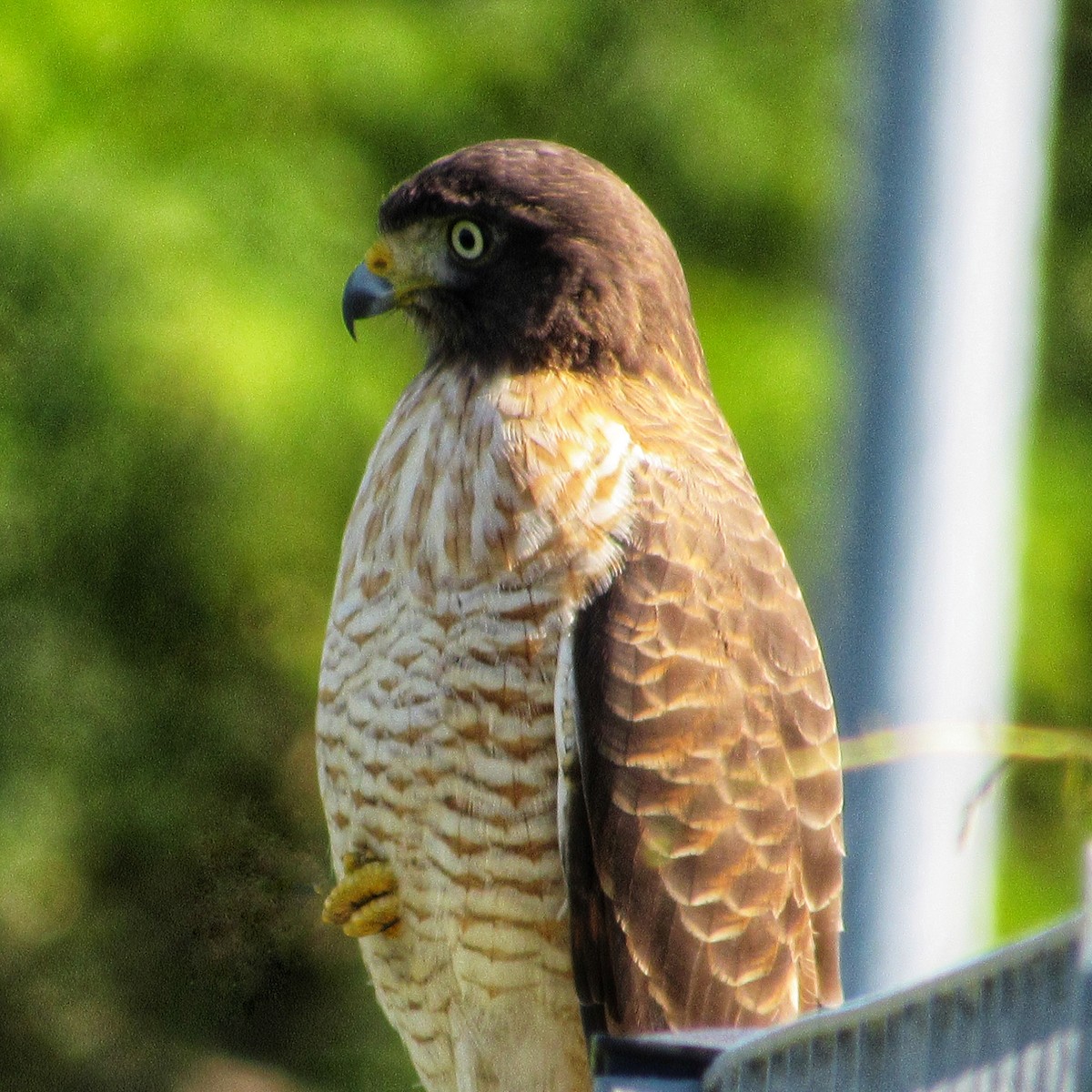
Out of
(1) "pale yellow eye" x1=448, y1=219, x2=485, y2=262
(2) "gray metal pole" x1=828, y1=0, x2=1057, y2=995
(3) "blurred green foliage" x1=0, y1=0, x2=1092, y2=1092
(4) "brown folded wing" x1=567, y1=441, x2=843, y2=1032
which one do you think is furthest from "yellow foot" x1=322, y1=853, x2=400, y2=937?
(3) "blurred green foliage" x1=0, y1=0, x2=1092, y2=1092

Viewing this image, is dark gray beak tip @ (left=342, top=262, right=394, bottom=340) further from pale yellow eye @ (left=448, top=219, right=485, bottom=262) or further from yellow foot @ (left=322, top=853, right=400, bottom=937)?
yellow foot @ (left=322, top=853, right=400, bottom=937)

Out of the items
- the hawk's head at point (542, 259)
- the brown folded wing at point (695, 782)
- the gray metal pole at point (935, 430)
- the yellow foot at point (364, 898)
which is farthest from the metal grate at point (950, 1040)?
the hawk's head at point (542, 259)

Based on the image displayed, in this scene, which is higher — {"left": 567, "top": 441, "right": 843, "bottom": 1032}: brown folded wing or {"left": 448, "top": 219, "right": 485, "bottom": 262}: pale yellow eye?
{"left": 448, "top": 219, "right": 485, "bottom": 262}: pale yellow eye

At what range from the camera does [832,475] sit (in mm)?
1983

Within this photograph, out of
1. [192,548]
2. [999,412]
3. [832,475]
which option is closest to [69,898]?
[192,548]

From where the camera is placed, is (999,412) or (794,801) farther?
(794,801)

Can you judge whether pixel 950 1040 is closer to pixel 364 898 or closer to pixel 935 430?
pixel 935 430

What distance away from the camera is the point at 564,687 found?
6.66ft

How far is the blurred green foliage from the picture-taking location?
3814mm

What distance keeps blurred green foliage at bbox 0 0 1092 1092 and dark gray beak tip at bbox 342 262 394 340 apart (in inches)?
51.8

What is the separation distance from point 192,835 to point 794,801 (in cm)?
212

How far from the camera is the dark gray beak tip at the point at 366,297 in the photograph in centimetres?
240

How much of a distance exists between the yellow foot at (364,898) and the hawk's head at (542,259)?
63cm

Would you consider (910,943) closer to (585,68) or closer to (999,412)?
(999,412)
